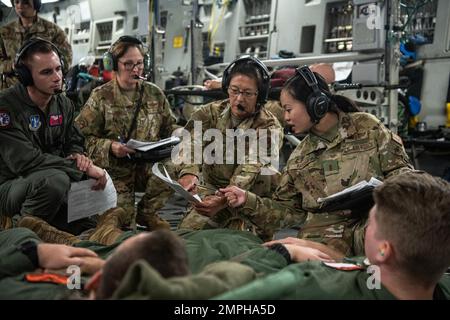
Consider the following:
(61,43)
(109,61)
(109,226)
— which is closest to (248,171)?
(109,226)

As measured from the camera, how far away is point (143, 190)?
3801 mm

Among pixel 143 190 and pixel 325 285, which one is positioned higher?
pixel 325 285

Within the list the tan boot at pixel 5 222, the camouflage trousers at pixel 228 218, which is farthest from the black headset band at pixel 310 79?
the tan boot at pixel 5 222

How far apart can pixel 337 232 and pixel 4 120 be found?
5.92 ft

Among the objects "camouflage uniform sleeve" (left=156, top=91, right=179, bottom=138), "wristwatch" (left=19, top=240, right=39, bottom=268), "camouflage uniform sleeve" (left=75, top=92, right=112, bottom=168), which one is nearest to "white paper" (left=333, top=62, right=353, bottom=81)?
"camouflage uniform sleeve" (left=156, top=91, right=179, bottom=138)

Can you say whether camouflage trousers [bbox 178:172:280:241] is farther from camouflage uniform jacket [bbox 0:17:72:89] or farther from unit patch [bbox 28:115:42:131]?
camouflage uniform jacket [bbox 0:17:72:89]

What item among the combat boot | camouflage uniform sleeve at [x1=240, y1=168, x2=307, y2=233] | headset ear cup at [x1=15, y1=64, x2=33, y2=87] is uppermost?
headset ear cup at [x1=15, y1=64, x2=33, y2=87]

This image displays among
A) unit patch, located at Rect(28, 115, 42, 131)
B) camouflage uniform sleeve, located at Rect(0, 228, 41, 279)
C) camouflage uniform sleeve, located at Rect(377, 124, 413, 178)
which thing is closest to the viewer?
camouflage uniform sleeve, located at Rect(0, 228, 41, 279)

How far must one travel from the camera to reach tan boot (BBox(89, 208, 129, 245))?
246 cm

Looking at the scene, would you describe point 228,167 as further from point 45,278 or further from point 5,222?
point 45,278

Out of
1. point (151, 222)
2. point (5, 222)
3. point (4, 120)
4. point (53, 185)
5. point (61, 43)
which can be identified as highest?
point (61, 43)

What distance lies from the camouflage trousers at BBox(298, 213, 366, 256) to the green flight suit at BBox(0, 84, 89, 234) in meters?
1.31

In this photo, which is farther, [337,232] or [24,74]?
[24,74]

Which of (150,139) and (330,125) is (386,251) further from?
(150,139)
